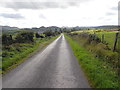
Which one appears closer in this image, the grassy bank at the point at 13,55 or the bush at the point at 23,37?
the grassy bank at the point at 13,55

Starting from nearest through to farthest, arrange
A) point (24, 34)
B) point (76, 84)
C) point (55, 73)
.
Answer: point (76, 84), point (55, 73), point (24, 34)

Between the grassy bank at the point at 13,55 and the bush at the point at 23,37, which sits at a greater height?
the bush at the point at 23,37

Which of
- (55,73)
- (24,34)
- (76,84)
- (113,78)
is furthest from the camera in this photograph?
(24,34)

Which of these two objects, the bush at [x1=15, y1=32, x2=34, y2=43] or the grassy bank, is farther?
the bush at [x1=15, y1=32, x2=34, y2=43]

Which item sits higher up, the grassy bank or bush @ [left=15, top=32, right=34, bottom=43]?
bush @ [left=15, top=32, right=34, bottom=43]

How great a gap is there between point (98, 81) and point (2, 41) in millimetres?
22987

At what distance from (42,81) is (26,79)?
1029mm

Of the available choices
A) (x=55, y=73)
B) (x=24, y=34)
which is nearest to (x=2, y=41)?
(x=24, y=34)

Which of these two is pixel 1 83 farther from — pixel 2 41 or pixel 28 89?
pixel 2 41

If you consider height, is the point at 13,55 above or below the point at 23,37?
below

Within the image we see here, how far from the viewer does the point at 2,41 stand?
1030 inches

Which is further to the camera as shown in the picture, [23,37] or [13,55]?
A: [23,37]

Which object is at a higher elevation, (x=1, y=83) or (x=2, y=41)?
(x=2, y=41)

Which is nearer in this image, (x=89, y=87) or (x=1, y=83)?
(x=89, y=87)
